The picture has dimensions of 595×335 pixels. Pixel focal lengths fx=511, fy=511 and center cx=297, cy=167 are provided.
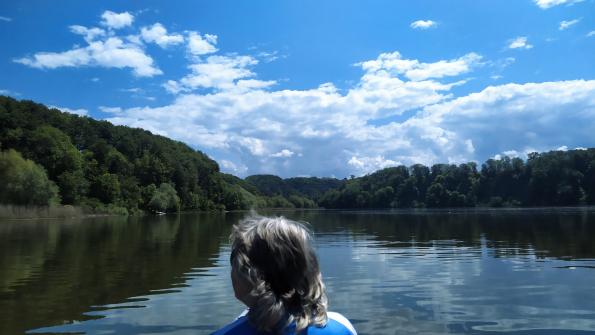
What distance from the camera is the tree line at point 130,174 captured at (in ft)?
327

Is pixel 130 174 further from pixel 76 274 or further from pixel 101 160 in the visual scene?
pixel 76 274

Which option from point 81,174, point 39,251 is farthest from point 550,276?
point 81,174

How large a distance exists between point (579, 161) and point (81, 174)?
148 m

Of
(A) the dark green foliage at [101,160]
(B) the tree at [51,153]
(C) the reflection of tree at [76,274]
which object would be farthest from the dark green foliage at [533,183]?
(C) the reflection of tree at [76,274]

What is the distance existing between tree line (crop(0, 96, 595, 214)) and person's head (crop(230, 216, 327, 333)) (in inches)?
3296

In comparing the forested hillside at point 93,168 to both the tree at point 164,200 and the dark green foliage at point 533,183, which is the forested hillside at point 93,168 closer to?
the tree at point 164,200

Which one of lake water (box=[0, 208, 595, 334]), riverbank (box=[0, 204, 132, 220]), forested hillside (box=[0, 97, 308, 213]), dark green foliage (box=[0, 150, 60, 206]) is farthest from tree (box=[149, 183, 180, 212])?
lake water (box=[0, 208, 595, 334])

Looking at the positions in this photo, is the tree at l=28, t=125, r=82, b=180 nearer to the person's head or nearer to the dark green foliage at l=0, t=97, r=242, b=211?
the dark green foliage at l=0, t=97, r=242, b=211

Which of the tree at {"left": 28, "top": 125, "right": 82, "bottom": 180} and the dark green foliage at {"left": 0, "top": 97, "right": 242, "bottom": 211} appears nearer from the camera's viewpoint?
the tree at {"left": 28, "top": 125, "right": 82, "bottom": 180}

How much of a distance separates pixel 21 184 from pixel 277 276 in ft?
276

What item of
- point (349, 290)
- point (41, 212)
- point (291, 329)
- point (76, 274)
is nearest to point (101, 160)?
point (41, 212)

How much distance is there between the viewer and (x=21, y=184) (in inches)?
3000

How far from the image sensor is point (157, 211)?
137750 millimetres

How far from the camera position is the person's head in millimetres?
2518
